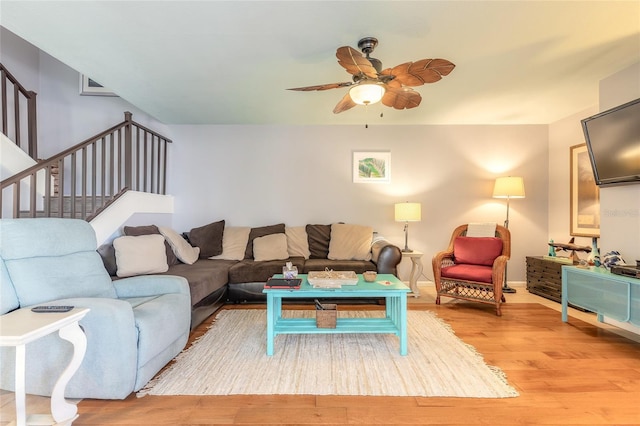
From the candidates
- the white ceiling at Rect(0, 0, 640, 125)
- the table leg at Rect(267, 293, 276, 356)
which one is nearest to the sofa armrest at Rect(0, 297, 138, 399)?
Result: the table leg at Rect(267, 293, 276, 356)

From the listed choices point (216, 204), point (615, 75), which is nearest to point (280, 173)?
point (216, 204)

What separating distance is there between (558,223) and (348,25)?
4113 millimetres

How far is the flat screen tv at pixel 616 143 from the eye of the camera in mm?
2436

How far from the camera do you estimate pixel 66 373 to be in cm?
139

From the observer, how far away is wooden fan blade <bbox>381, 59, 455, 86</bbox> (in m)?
1.83

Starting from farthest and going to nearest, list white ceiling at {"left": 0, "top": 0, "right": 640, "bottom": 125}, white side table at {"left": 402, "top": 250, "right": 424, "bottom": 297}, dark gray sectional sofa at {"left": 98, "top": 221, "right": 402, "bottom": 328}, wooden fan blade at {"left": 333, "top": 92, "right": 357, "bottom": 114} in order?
white side table at {"left": 402, "top": 250, "right": 424, "bottom": 297} → dark gray sectional sofa at {"left": 98, "top": 221, "right": 402, "bottom": 328} → wooden fan blade at {"left": 333, "top": 92, "right": 357, "bottom": 114} → white ceiling at {"left": 0, "top": 0, "right": 640, "bottom": 125}

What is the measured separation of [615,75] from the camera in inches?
109

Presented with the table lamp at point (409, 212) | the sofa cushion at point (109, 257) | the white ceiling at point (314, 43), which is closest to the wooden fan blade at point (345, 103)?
the white ceiling at point (314, 43)

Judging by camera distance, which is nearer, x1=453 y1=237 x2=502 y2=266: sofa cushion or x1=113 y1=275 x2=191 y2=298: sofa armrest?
x1=113 y1=275 x2=191 y2=298: sofa armrest

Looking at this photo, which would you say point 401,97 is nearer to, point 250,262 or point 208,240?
point 250,262

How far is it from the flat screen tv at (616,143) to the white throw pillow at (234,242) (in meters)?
4.00

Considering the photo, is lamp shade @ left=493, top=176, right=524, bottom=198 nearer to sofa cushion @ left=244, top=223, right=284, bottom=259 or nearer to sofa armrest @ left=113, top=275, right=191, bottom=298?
sofa cushion @ left=244, top=223, right=284, bottom=259

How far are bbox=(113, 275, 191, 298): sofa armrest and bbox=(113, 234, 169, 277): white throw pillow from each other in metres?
0.58

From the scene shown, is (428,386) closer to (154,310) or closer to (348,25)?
(154,310)
